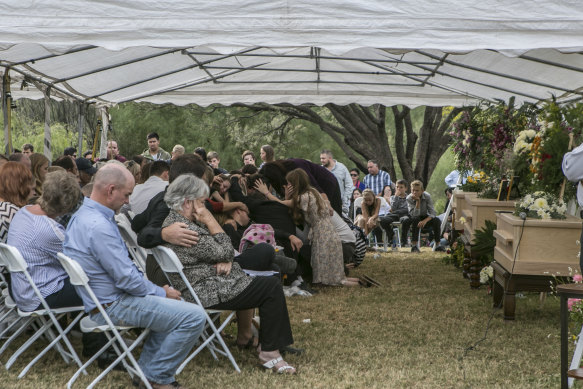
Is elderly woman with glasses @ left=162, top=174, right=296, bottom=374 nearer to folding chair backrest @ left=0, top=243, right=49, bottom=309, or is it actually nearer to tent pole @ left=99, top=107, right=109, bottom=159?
folding chair backrest @ left=0, top=243, right=49, bottom=309

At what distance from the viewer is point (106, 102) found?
12656mm

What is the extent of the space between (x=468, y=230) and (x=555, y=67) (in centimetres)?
234

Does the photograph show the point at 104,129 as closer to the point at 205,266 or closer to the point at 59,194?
the point at 59,194

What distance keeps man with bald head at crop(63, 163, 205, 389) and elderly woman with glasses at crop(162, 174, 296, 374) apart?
0.47m

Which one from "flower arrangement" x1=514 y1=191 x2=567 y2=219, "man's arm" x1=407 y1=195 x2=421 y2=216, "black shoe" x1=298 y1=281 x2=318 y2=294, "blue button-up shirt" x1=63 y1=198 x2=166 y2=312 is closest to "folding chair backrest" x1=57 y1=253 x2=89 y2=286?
"blue button-up shirt" x1=63 y1=198 x2=166 y2=312

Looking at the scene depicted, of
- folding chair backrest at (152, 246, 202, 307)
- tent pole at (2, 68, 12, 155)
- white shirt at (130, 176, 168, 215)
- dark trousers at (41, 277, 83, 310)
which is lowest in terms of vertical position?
dark trousers at (41, 277, 83, 310)

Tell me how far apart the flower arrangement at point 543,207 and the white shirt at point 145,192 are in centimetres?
337

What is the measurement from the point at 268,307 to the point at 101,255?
1312 mm

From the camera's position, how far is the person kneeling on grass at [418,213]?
1527cm

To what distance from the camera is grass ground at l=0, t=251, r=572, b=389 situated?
16.4 ft

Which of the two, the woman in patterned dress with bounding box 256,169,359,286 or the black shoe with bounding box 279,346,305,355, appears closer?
the black shoe with bounding box 279,346,305,355

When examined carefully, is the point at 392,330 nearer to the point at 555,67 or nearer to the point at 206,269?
the point at 206,269

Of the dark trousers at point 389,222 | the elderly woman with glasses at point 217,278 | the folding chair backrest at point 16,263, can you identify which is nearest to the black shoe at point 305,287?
the elderly woman with glasses at point 217,278

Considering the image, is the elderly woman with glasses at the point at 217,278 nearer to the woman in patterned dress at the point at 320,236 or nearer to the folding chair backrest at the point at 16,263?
the folding chair backrest at the point at 16,263
